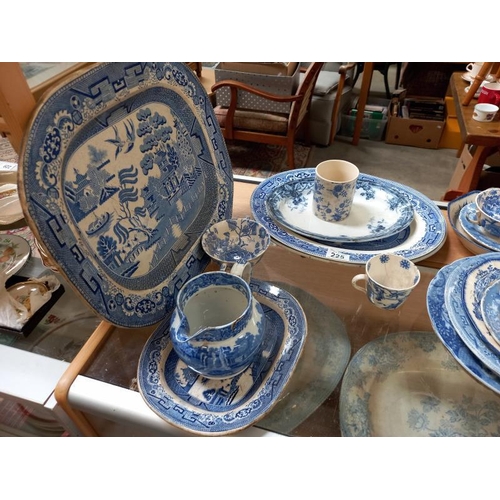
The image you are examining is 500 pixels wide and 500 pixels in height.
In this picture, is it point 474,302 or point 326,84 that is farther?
point 326,84

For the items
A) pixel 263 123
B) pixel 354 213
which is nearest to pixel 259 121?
pixel 263 123

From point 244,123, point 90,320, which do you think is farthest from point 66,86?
point 244,123

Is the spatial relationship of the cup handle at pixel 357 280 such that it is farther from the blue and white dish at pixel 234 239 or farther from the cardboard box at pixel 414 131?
the cardboard box at pixel 414 131

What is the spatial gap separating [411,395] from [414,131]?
6.52ft

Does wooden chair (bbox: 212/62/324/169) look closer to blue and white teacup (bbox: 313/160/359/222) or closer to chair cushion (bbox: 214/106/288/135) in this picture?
chair cushion (bbox: 214/106/288/135)

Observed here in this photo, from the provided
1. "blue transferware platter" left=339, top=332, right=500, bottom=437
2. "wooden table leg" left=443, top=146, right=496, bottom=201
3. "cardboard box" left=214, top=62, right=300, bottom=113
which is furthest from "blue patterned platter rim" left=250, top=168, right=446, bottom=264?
"cardboard box" left=214, top=62, right=300, bottom=113

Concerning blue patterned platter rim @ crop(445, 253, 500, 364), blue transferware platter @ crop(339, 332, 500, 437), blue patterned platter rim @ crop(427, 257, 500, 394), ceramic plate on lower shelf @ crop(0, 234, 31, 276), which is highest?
blue patterned platter rim @ crop(445, 253, 500, 364)

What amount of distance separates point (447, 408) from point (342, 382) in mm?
142

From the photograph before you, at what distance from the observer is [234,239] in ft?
1.95

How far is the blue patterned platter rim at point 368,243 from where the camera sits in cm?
57

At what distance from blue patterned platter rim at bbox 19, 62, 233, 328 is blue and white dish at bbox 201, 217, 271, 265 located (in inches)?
0.7

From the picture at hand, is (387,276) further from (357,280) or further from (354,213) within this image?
(354,213)

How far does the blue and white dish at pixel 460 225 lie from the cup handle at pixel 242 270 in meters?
0.34

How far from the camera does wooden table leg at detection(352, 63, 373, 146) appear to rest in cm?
200
